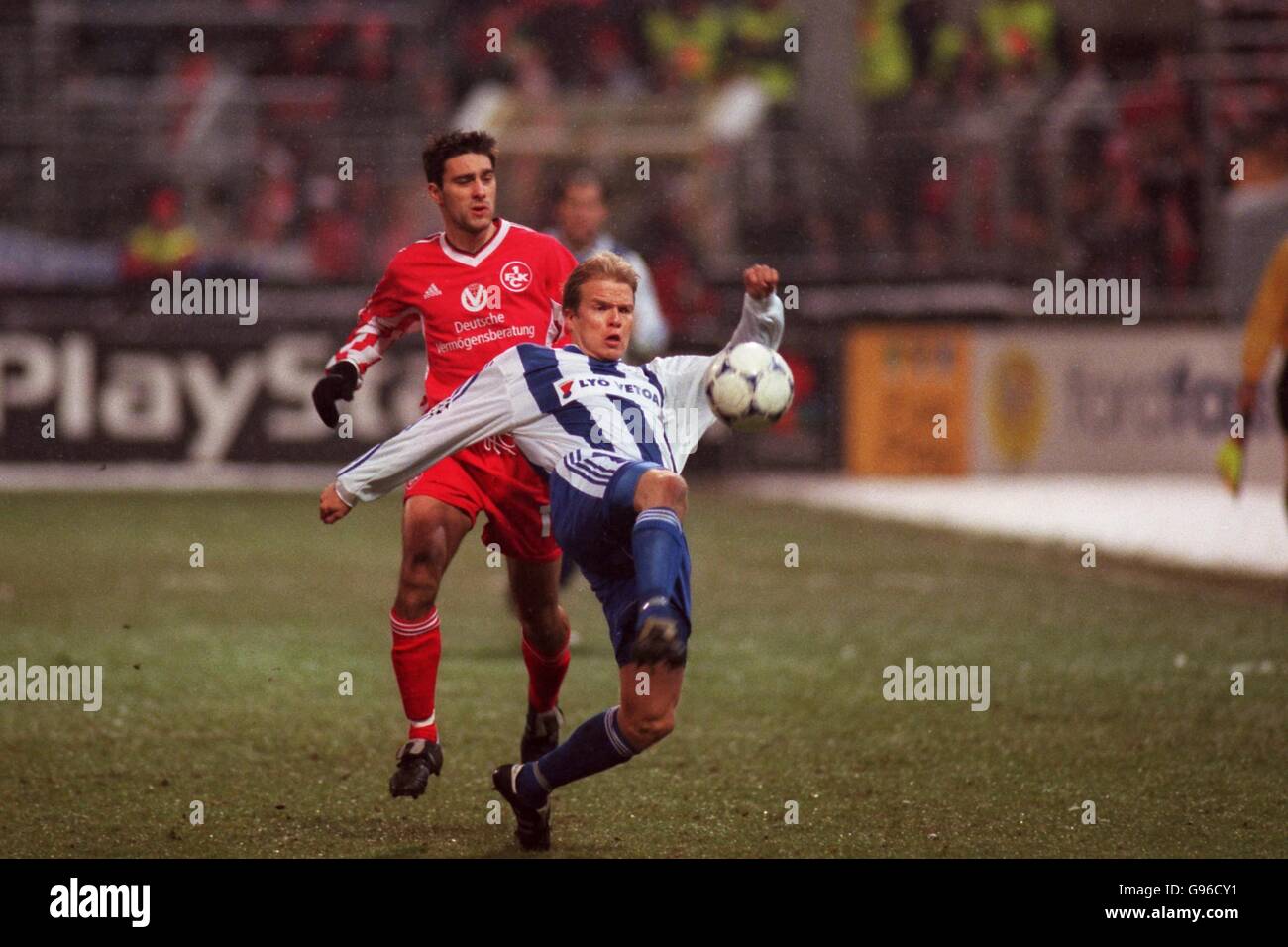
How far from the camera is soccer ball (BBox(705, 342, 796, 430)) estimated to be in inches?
228

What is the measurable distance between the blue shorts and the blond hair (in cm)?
54

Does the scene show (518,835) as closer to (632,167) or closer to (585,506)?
(585,506)

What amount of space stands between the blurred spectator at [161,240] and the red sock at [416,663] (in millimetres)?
13115

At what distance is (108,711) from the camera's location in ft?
27.3

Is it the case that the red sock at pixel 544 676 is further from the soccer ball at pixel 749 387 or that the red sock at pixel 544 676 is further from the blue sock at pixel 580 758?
the soccer ball at pixel 749 387

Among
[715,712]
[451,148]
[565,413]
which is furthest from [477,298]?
[715,712]

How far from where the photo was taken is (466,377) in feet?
22.6

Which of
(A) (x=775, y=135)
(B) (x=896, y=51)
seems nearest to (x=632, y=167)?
(A) (x=775, y=135)

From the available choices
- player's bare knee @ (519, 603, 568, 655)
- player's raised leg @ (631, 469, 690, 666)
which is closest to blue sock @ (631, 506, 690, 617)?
player's raised leg @ (631, 469, 690, 666)

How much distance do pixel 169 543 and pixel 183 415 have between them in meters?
4.46
